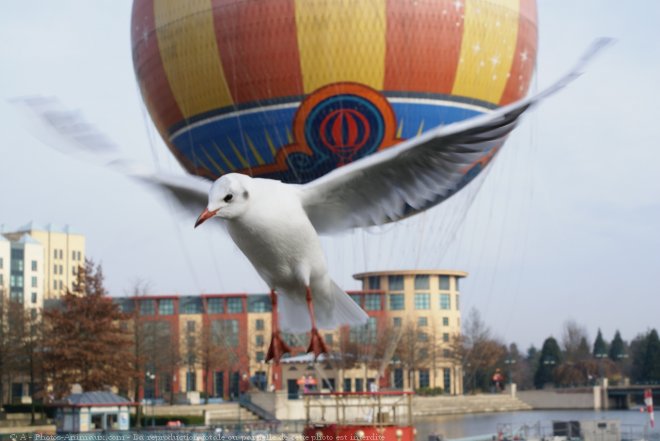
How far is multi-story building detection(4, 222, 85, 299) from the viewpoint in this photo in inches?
4985

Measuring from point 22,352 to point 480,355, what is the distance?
4974cm

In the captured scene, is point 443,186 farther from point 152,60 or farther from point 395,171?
point 152,60

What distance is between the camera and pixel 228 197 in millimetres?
9727

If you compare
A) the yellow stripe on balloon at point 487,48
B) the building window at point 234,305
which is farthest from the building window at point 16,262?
the yellow stripe on balloon at point 487,48

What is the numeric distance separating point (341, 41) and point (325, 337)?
66.6 m

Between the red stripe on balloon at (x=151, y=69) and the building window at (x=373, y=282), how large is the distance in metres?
71.7

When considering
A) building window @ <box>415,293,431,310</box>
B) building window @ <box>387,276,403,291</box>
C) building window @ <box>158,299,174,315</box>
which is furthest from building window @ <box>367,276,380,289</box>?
building window @ <box>158,299,174,315</box>

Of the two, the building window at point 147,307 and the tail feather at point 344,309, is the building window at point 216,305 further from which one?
the tail feather at point 344,309

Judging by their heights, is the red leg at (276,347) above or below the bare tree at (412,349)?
below

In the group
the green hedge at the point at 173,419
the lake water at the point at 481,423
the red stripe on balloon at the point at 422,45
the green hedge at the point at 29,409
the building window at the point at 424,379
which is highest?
the red stripe on balloon at the point at 422,45

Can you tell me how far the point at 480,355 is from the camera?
99.6m

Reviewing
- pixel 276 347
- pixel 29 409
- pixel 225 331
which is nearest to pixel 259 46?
pixel 276 347

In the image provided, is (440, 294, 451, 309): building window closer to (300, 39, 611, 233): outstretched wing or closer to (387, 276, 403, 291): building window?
(387, 276, 403, 291): building window

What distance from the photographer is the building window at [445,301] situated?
347 ft
